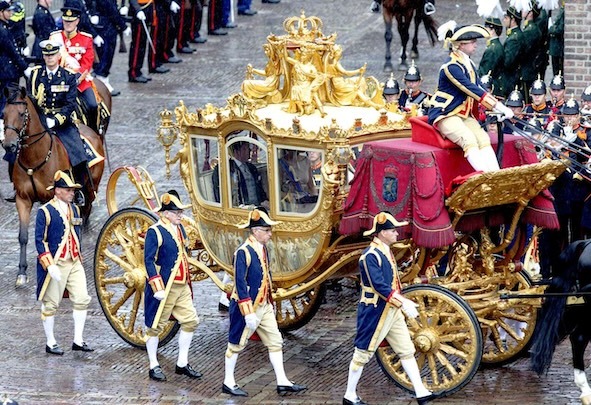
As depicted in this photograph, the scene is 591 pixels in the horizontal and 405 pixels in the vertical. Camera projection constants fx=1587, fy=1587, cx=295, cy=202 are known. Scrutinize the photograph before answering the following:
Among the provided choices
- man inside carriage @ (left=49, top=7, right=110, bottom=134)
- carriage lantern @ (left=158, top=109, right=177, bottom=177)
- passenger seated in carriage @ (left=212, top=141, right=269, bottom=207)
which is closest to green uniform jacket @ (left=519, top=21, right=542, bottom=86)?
man inside carriage @ (left=49, top=7, right=110, bottom=134)

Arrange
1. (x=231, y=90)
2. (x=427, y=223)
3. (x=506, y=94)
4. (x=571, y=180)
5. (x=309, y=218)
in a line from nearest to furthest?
(x=427, y=223) → (x=309, y=218) → (x=571, y=180) → (x=506, y=94) → (x=231, y=90)

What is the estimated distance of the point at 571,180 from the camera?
15.7 metres

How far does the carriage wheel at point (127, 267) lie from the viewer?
1426 centimetres

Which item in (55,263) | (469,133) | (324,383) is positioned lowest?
(324,383)

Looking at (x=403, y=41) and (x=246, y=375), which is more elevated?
(x=403, y=41)

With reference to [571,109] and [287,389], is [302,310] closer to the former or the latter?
[287,389]

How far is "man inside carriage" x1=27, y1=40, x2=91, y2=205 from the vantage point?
695 inches

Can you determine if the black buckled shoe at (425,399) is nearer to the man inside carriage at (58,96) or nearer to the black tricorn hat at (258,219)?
the black tricorn hat at (258,219)

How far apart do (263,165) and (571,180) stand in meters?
3.54

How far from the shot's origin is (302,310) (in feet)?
48.3

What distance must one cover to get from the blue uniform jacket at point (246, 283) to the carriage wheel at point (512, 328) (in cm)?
191

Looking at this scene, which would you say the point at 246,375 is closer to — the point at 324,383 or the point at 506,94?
the point at 324,383

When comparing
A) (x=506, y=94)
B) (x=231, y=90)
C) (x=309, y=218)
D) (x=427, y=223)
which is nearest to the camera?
(x=427, y=223)

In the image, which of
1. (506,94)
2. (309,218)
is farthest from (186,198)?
(309,218)
